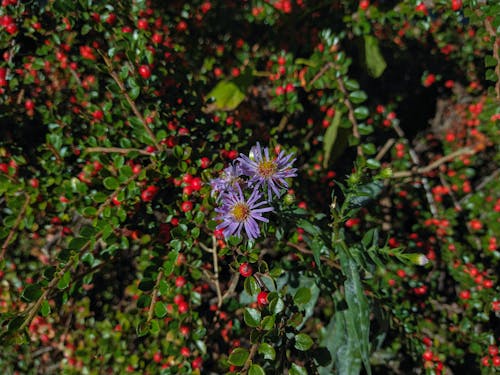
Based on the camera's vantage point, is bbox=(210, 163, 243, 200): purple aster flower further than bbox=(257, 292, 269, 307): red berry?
Yes

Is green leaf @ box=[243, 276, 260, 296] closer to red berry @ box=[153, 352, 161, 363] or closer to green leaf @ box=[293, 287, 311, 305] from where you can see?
green leaf @ box=[293, 287, 311, 305]

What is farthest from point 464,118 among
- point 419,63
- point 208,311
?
point 208,311

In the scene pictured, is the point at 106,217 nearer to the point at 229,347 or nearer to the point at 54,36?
the point at 54,36

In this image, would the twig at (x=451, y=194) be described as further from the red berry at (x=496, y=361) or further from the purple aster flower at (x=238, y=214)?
the purple aster flower at (x=238, y=214)

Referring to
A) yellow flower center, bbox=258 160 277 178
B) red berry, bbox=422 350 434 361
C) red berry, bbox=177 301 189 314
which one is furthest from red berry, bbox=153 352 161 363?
red berry, bbox=422 350 434 361

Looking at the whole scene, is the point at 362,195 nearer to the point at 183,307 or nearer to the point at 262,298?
the point at 262,298

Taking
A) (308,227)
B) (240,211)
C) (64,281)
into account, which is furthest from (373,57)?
(64,281)

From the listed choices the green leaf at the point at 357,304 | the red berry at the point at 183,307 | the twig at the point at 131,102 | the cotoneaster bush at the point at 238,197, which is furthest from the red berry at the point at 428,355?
the twig at the point at 131,102
